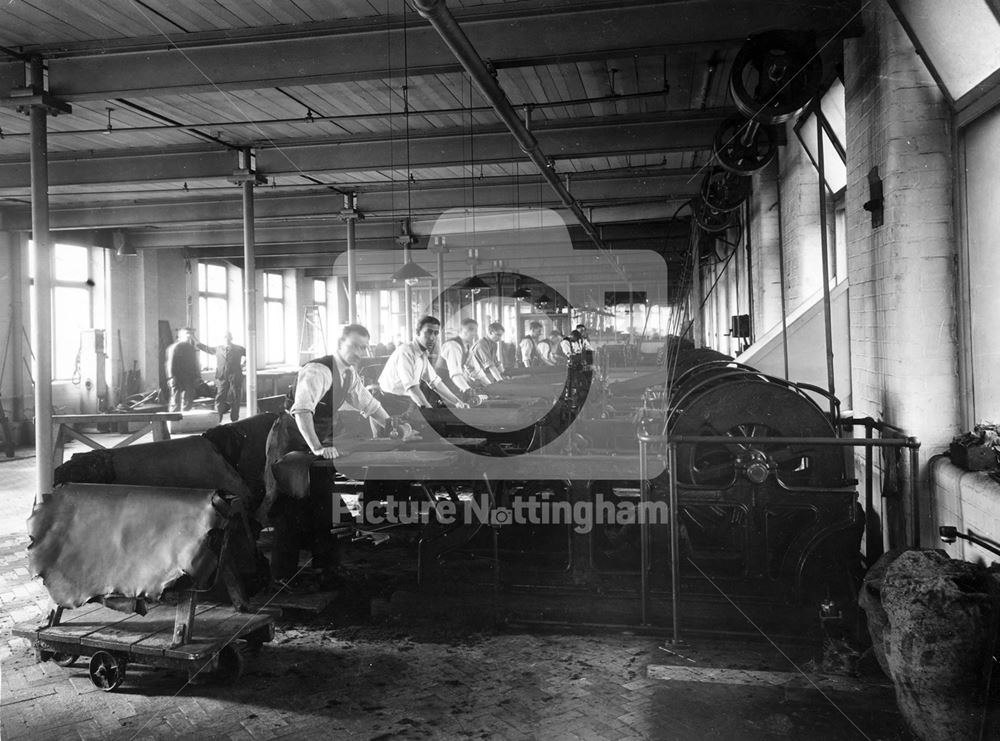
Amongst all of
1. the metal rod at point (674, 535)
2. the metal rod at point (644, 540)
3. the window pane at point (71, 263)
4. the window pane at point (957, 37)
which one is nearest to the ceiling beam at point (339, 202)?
the window pane at point (71, 263)

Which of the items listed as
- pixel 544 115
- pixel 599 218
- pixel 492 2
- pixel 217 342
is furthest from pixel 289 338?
pixel 492 2

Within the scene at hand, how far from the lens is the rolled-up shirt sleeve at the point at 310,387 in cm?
503

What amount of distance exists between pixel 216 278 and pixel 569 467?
15.0 m

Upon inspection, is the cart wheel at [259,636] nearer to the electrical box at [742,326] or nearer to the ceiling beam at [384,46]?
the ceiling beam at [384,46]

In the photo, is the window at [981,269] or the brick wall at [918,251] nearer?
the window at [981,269]

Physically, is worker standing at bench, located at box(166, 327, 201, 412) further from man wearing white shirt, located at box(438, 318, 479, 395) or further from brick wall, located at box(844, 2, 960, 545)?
brick wall, located at box(844, 2, 960, 545)

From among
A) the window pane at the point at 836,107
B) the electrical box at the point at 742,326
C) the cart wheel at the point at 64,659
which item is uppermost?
the window pane at the point at 836,107

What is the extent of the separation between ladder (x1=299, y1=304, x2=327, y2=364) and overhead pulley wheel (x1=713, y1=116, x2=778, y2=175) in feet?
49.5

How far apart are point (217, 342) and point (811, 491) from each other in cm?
1568

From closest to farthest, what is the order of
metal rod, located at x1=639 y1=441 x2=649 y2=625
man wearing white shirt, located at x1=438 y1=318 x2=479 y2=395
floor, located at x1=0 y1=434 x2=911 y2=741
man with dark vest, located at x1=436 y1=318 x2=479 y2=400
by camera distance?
floor, located at x1=0 y1=434 x2=911 y2=741, metal rod, located at x1=639 y1=441 x2=649 y2=625, man with dark vest, located at x1=436 y1=318 x2=479 y2=400, man wearing white shirt, located at x1=438 y1=318 x2=479 y2=395

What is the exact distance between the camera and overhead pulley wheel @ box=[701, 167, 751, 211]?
8.74 m

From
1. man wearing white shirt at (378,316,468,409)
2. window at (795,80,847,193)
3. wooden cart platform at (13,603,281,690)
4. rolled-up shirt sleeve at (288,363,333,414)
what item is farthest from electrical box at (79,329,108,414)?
window at (795,80,847,193)

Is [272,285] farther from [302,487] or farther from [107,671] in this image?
[107,671]

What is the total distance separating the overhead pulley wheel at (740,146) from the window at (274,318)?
14611 mm
